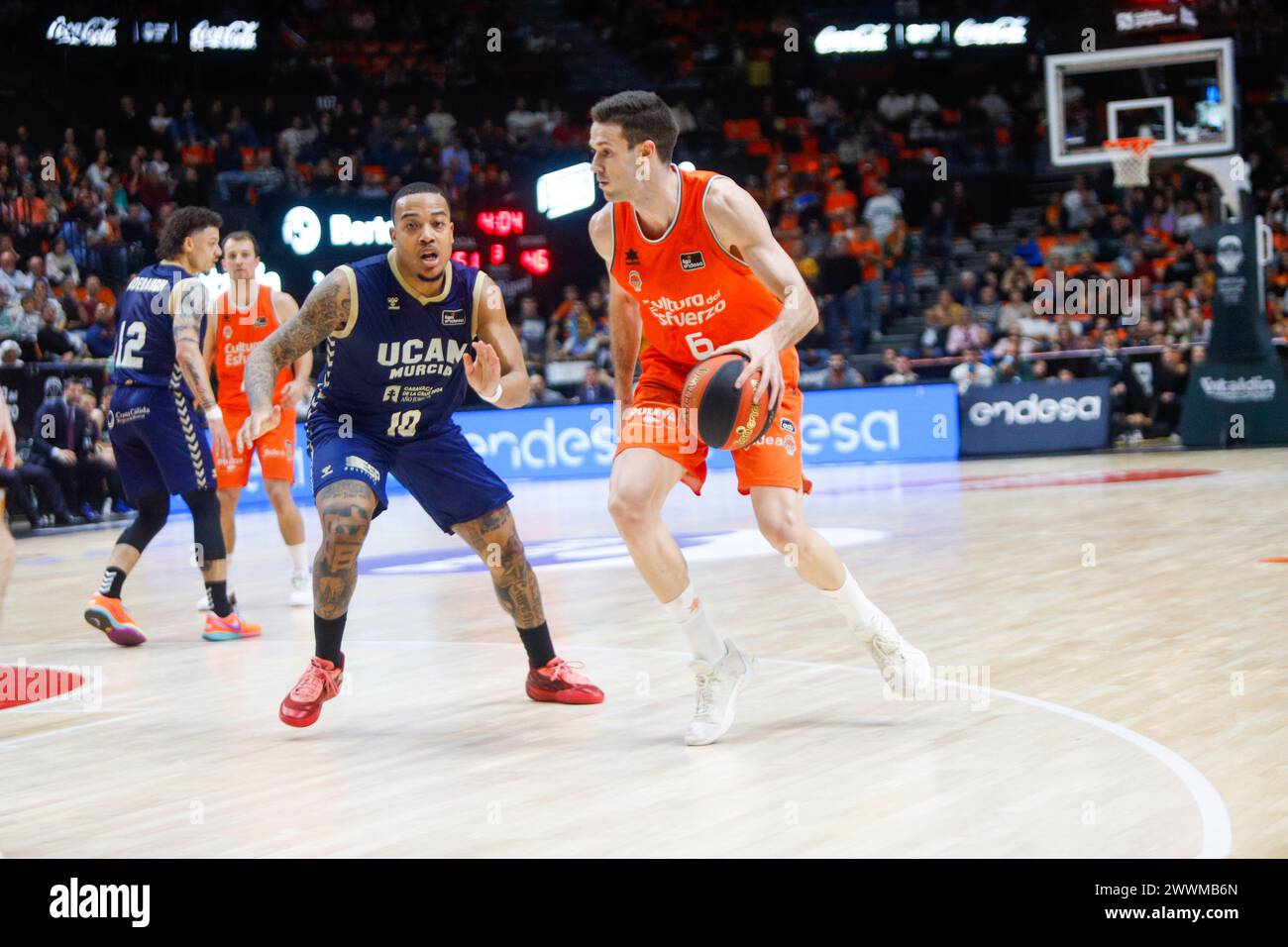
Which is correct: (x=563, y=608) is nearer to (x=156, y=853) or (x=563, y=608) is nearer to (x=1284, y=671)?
(x=1284, y=671)

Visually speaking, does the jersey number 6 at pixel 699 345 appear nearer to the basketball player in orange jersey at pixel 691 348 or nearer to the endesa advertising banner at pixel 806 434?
the basketball player in orange jersey at pixel 691 348

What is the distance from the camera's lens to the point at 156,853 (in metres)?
3.81

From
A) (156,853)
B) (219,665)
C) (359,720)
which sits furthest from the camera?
(219,665)

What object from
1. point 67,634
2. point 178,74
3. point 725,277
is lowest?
point 67,634

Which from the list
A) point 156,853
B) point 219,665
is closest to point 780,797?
point 156,853

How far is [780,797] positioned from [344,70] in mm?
23036

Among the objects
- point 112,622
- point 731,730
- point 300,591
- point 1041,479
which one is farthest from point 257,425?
point 1041,479

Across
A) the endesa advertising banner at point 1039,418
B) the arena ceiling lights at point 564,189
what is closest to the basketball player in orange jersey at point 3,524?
the endesa advertising banner at point 1039,418

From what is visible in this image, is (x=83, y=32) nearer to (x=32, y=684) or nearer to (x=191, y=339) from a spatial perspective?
(x=191, y=339)

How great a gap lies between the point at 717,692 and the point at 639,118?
1.90 metres

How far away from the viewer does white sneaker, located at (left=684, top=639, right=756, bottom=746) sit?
490 centimetres

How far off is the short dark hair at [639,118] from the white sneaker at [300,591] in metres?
4.52

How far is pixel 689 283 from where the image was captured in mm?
5281

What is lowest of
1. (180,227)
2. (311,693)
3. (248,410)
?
(311,693)
